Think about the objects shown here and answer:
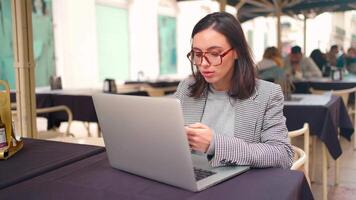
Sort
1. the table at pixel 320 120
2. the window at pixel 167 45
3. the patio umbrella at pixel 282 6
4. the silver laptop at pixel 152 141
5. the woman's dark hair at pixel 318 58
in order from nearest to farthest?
the silver laptop at pixel 152 141
the table at pixel 320 120
the woman's dark hair at pixel 318 58
the patio umbrella at pixel 282 6
the window at pixel 167 45

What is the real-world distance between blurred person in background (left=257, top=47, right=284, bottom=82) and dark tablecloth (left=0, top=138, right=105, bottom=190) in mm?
2484

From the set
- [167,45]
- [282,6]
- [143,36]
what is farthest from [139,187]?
[167,45]

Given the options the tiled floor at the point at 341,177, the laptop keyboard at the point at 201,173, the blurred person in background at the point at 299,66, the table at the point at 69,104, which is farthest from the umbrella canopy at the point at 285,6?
the laptop keyboard at the point at 201,173

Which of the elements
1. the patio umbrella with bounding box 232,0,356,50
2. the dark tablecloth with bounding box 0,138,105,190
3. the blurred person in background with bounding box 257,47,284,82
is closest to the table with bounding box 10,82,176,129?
the blurred person in background with bounding box 257,47,284,82

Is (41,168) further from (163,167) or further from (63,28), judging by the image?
(63,28)

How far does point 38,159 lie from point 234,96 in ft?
2.38

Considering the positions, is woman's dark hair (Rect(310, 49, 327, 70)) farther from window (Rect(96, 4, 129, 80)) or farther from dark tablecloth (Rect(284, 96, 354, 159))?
dark tablecloth (Rect(284, 96, 354, 159))

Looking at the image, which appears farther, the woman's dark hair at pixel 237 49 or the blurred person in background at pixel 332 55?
the blurred person in background at pixel 332 55

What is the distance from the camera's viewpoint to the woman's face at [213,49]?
50.7 inches

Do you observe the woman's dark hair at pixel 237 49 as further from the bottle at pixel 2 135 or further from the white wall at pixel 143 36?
the white wall at pixel 143 36

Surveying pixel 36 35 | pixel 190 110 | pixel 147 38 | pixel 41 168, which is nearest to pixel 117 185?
pixel 41 168

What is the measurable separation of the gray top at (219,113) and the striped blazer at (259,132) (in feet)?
0.09

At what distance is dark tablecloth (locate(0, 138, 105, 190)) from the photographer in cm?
109

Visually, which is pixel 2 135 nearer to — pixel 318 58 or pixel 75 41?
pixel 75 41
